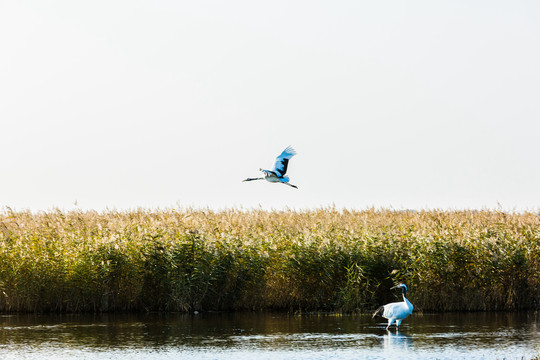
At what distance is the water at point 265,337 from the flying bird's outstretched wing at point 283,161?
11.5 feet

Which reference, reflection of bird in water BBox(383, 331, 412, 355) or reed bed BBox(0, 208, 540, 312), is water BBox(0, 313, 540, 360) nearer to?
reflection of bird in water BBox(383, 331, 412, 355)

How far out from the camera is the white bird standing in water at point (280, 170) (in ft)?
56.5

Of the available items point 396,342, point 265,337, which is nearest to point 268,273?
point 265,337

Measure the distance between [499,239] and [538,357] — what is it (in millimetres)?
9215

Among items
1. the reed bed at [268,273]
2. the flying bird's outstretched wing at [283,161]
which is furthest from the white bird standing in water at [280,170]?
the reed bed at [268,273]

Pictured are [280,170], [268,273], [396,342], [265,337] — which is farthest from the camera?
[268,273]

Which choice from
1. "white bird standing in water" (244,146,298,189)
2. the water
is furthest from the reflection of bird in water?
"white bird standing in water" (244,146,298,189)

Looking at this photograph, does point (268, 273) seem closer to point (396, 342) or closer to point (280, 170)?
point (280, 170)

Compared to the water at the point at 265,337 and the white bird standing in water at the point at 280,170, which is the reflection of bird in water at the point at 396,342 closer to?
the water at the point at 265,337

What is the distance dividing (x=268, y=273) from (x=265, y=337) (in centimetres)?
495

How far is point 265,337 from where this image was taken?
1481cm

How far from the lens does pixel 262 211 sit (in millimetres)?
28094

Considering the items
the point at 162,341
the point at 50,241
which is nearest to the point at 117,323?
the point at 162,341

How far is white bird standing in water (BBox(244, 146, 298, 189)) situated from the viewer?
17.2 meters
